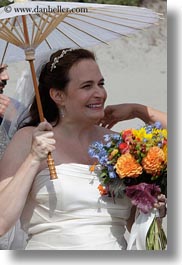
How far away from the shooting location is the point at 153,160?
11.8ft

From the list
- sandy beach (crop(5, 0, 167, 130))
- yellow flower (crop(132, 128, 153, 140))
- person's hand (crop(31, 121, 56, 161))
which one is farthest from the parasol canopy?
sandy beach (crop(5, 0, 167, 130))

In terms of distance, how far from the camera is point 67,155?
385cm

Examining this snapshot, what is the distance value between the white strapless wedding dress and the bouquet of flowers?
0.08 metres

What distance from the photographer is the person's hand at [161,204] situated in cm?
367

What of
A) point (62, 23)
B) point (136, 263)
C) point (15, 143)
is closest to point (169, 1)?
point (62, 23)

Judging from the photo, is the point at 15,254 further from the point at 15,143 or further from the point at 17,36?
the point at 17,36

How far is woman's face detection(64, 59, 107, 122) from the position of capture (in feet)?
12.5

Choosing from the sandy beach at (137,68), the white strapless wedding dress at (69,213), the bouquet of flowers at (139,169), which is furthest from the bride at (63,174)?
the sandy beach at (137,68)

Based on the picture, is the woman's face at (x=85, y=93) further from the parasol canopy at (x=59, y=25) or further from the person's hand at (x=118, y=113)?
the person's hand at (x=118, y=113)

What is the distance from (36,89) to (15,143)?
287 millimetres

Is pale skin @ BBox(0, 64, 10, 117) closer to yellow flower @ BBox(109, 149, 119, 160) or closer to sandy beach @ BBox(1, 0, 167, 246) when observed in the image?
yellow flower @ BBox(109, 149, 119, 160)

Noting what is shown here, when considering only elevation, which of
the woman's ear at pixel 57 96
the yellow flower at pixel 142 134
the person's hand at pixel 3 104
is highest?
the woman's ear at pixel 57 96

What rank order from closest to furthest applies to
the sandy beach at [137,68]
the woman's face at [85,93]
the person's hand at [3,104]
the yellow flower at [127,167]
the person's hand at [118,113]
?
the yellow flower at [127,167], the woman's face at [85,93], the person's hand at [118,113], the person's hand at [3,104], the sandy beach at [137,68]

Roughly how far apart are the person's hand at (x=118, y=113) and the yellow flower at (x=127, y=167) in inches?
24.6
